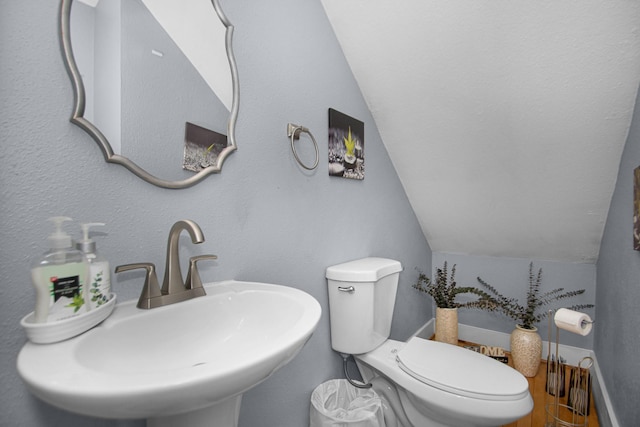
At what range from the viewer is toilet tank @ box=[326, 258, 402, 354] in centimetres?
136

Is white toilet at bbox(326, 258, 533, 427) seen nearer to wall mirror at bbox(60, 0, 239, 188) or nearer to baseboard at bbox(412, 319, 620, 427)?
baseboard at bbox(412, 319, 620, 427)

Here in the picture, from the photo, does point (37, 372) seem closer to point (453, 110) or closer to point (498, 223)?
point (453, 110)

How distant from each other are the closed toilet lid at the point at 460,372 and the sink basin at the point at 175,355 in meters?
0.74

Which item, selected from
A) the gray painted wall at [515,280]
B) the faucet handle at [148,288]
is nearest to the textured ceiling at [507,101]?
the gray painted wall at [515,280]

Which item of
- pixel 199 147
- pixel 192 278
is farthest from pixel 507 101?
pixel 192 278

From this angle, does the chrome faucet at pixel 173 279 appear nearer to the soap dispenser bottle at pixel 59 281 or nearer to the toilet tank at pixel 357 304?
the soap dispenser bottle at pixel 59 281

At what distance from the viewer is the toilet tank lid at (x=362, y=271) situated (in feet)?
4.43

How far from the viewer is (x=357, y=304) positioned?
1.37 m

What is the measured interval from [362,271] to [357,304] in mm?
148

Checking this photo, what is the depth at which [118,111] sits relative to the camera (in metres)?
0.77

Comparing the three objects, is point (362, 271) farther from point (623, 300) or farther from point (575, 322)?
point (623, 300)

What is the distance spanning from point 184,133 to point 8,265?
496 millimetres

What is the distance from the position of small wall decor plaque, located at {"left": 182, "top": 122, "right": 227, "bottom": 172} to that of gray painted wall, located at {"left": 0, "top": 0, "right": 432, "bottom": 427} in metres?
0.06

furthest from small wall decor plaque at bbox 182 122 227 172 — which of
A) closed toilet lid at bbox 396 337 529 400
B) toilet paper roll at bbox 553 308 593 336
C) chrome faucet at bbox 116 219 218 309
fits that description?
toilet paper roll at bbox 553 308 593 336
